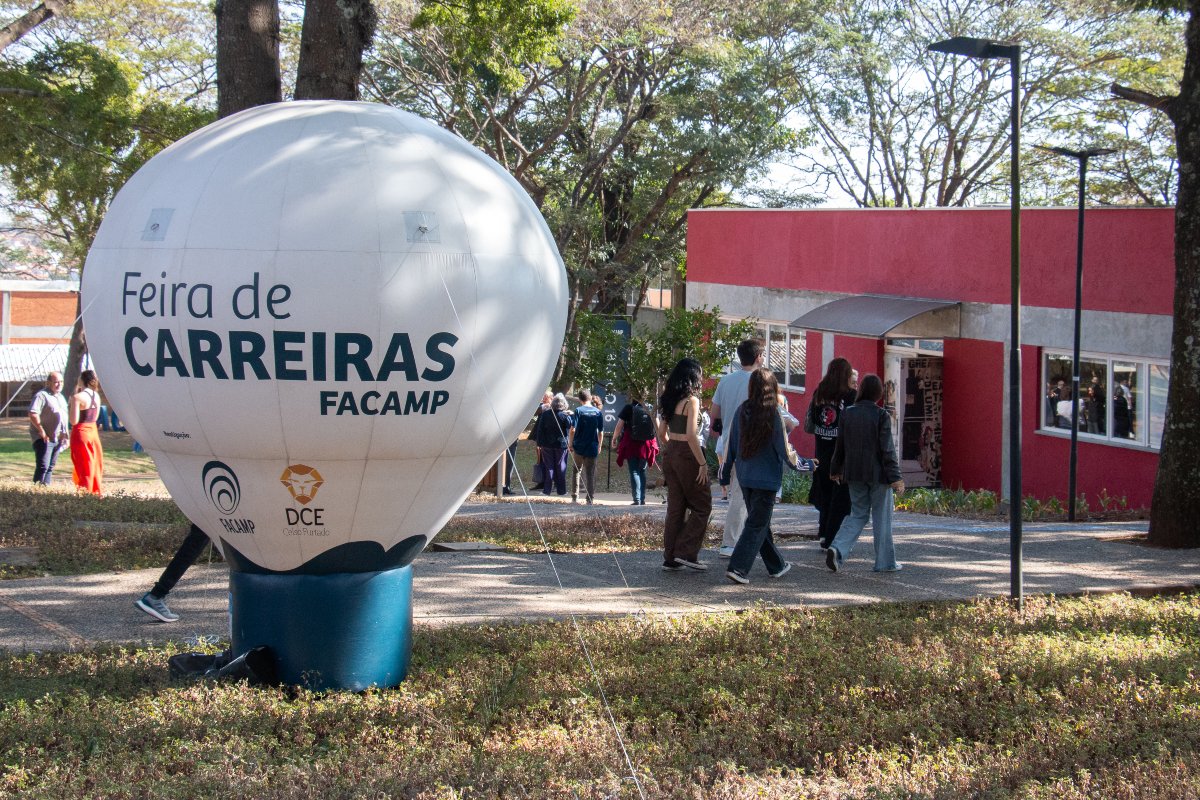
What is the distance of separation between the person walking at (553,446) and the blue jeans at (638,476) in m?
2.41

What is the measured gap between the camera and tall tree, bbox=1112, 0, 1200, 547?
10969mm

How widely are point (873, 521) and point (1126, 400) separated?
952 centimetres

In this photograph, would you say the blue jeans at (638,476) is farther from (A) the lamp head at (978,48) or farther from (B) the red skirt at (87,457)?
(A) the lamp head at (978,48)

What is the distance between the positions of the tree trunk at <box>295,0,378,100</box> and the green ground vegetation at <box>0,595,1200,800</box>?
195 inches

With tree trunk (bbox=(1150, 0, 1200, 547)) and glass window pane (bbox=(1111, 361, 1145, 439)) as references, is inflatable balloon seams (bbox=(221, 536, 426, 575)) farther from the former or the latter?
glass window pane (bbox=(1111, 361, 1145, 439))

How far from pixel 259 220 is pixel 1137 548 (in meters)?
Answer: 8.73

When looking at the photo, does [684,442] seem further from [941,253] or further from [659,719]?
[941,253]

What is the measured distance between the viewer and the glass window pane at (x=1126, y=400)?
56.3 ft

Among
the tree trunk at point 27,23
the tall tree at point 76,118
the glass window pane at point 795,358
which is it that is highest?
the tree trunk at point 27,23

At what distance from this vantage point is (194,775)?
16.3ft

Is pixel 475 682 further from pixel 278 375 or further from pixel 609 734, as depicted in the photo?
pixel 278 375

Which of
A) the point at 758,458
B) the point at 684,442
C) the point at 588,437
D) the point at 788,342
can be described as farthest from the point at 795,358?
the point at 758,458

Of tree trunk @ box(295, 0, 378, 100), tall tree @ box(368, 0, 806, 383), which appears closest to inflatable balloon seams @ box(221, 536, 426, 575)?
tree trunk @ box(295, 0, 378, 100)

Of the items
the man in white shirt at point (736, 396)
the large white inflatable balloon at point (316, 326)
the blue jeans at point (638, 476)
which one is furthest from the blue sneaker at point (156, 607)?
the blue jeans at point (638, 476)
